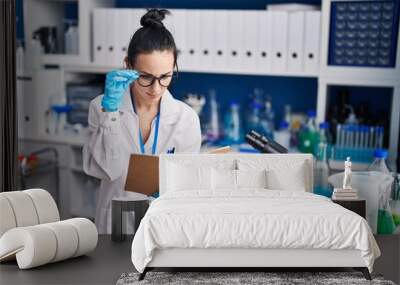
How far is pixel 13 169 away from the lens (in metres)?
4.96

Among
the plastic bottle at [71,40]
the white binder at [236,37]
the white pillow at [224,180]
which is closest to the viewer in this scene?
the white pillow at [224,180]

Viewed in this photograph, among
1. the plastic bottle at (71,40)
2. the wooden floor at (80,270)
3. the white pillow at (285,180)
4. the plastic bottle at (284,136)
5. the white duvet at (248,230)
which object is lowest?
the wooden floor at (80,270)

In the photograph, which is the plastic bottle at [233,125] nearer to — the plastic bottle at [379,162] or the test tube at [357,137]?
the test tube at [357,137]

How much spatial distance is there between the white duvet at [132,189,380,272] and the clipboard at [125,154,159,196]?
1248 mm

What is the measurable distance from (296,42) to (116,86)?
4.33 ft

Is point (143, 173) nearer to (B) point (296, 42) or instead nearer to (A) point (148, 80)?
(A) point (148, 80)

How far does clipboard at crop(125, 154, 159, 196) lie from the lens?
16.1 feet

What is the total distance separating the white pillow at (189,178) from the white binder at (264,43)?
101 centimetres

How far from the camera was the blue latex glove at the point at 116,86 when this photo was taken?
4.95 metres

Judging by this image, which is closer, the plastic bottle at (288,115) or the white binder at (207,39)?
the white binder at (207,39)

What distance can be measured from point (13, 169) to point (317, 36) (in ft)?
7.72

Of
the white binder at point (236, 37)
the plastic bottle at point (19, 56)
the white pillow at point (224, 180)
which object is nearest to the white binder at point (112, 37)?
the plastic bottle at point (19, 56)

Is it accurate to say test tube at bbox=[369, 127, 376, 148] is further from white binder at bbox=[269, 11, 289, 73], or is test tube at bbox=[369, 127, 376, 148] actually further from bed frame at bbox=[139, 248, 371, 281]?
bed frame at bbox=[139, 248, 371, 281]

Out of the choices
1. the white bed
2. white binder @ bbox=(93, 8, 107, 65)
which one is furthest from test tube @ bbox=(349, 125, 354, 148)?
white binder @ bbox=(93, 8, 107, 65)
